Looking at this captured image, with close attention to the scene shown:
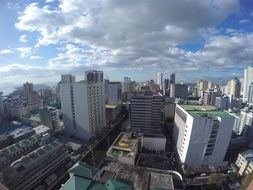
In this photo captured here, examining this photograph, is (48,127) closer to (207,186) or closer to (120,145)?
(120,145)

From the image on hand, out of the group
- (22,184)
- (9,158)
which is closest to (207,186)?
(22,184)

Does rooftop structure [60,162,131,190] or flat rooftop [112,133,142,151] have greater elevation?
rooftop structure [60,162,131,190]

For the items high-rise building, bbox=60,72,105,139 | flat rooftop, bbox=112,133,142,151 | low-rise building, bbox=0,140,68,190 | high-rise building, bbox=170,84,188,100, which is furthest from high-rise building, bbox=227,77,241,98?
low-rise building, bbox=0,140,68,190

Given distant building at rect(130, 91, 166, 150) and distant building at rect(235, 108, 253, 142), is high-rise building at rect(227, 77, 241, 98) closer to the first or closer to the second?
distant building at rect(235, 108, 253, 142)

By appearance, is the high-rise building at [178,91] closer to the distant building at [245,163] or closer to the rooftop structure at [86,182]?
the distant building at [245,163]

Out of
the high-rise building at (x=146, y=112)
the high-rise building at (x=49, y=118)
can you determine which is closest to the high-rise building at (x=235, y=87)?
the high-rise building at (x=146, y=112)
